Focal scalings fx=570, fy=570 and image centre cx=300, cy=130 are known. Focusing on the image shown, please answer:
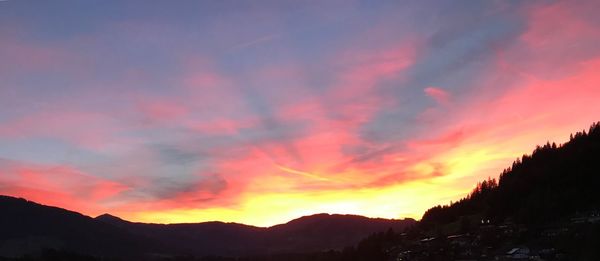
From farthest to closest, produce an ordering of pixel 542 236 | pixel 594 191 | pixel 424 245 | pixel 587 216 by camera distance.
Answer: pixel 424 245
pixel 594 191
pixel 587 216
pixel 542 236

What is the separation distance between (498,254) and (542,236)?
8.84 metres

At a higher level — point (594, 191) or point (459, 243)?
point (594, 191)

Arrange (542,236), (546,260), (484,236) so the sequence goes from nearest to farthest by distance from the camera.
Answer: (546,260) < (542,236) < (484,236)

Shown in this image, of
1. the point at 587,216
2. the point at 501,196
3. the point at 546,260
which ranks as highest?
the point at 501,196

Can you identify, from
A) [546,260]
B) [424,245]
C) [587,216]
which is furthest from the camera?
[424,245]

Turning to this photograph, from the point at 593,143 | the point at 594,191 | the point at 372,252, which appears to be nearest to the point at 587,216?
the point at 594,191

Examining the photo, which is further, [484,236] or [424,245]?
[424,245]

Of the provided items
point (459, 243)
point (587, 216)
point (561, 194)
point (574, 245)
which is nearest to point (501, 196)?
point (561, 194)

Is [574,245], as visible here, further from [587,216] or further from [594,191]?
[594,191]

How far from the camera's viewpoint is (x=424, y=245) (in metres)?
162

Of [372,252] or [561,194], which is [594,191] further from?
[372,252]

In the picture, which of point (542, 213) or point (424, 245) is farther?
point (424, 245)

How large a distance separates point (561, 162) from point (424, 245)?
50.5 m

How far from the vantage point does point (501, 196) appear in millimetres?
185375
